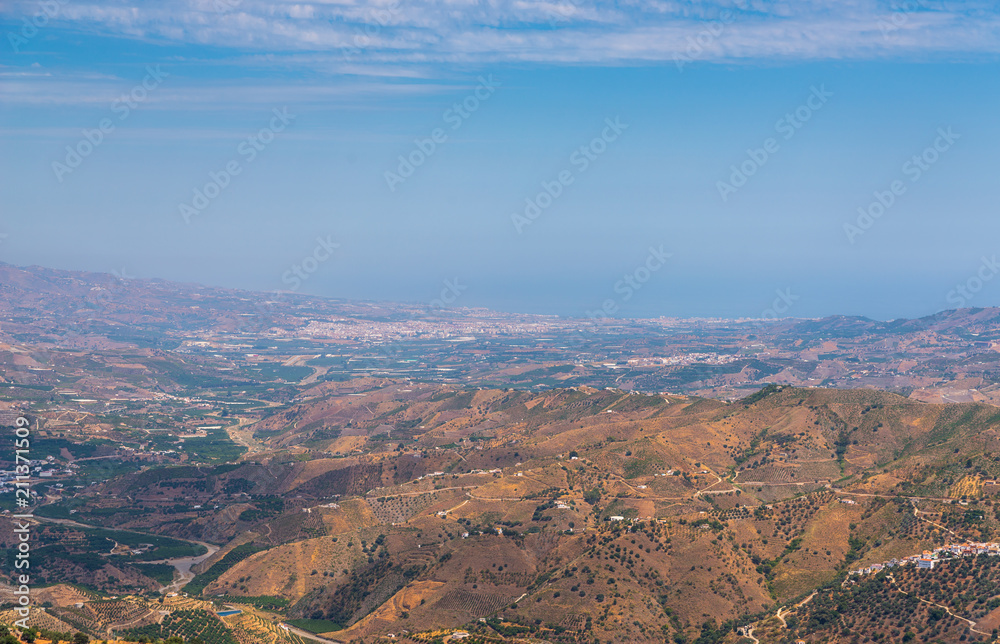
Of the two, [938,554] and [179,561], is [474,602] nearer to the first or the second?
[938,554]

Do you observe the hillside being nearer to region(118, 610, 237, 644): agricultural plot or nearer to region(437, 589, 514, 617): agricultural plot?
→ region(437, 589, 514, 617): agricultural plot

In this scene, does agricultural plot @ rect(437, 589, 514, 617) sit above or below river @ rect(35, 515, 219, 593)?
below

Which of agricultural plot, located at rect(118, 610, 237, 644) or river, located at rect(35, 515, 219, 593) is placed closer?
agricultural plot, located at rect(118, 610, 237, 644)

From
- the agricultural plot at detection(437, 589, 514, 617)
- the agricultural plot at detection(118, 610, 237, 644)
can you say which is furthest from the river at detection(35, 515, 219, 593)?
the agricultural plot at detection(437, 589, 514, 617)

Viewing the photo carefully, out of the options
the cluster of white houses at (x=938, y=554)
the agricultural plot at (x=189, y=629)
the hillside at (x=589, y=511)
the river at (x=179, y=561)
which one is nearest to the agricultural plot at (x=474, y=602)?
the hillside at (x=589, y=511)

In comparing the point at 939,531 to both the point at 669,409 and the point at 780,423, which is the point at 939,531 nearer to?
the point at 780,423

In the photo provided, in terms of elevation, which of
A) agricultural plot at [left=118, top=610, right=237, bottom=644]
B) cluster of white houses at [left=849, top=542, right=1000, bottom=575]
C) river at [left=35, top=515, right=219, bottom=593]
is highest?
river at [left=35, top=515, right=219, bottom=593]

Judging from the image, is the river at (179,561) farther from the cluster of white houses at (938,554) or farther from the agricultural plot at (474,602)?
the cluster of white houses at (938,554)

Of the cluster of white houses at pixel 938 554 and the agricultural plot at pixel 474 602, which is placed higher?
the agricultural plot at pixel 474 602
